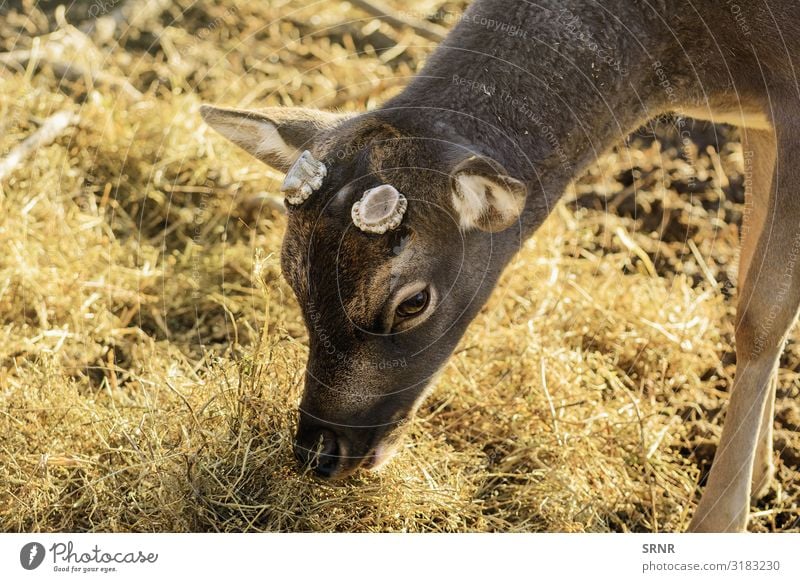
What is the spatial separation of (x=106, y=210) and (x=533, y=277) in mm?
3068

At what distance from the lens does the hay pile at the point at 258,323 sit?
14.5ft

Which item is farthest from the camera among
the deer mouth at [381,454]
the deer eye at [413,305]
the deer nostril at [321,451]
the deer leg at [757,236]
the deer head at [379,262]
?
the deer leg at [757,236]

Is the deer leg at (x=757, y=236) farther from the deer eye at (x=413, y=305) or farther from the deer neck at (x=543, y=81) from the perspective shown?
the deer eye at (x=413, y=305)

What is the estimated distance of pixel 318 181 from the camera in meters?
3.85

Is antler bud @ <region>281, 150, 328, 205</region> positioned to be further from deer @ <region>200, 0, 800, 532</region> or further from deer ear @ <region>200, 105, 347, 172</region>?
deer ear @ <region>200, 105, 347, 172</region>

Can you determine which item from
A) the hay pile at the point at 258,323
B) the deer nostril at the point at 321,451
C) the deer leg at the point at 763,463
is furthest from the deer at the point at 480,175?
the hay pile at the point at 258,323

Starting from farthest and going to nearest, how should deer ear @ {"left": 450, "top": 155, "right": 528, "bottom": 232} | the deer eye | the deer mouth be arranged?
the deer mouth → the deer eye → deer ear @ {"left": 450, "top": 155, "right": 528, "bottom": 232}

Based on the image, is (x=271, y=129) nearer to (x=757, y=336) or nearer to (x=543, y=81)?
(x=543, y=81)

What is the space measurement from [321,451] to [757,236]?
104 inches

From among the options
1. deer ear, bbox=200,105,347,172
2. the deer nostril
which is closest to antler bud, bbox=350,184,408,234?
deer ear, bbox=200,105,347,172

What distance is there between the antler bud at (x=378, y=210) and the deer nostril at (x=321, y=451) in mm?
963

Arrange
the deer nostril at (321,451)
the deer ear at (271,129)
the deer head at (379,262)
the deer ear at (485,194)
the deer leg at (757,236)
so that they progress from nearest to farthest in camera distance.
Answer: the deer ear at (485,194), the deer head at (379,262), the deer nostril at (321,451), the deer ear at (271,129), the deer leg at (757,236)

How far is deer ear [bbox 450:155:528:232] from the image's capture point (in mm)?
3629
